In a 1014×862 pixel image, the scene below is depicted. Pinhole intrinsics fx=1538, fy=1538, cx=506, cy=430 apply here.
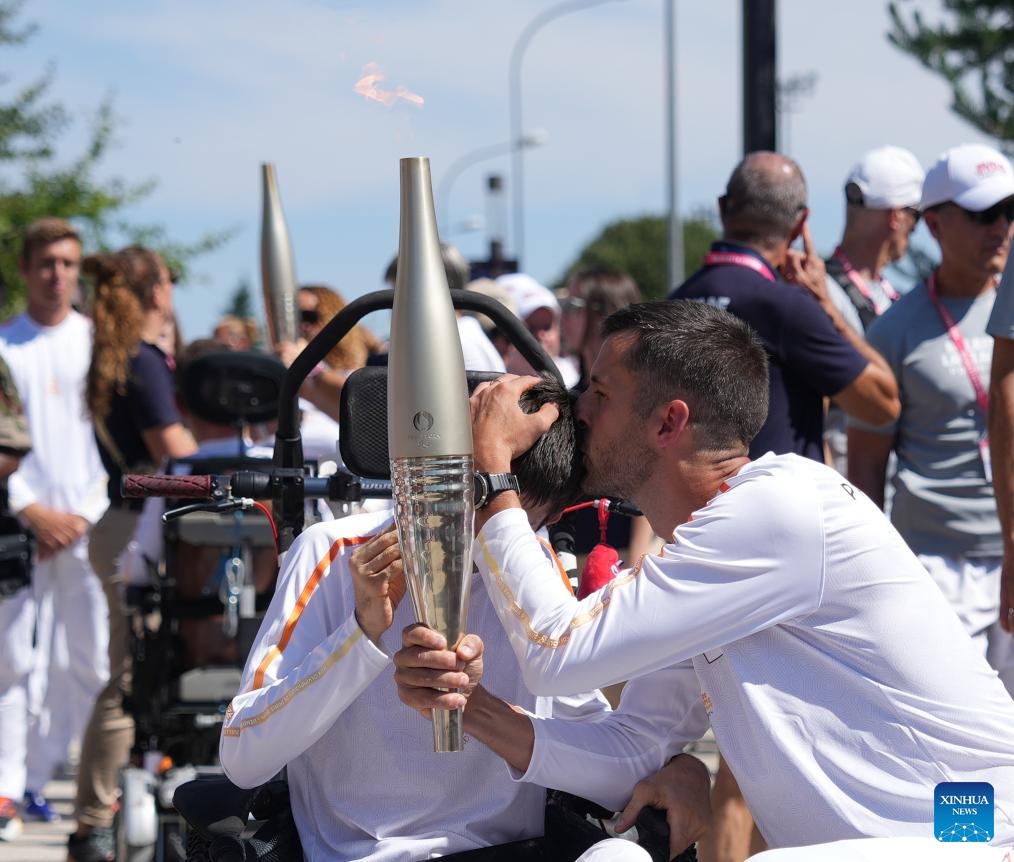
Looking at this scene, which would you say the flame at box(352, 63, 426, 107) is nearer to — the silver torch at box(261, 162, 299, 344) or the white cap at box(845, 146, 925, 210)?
the silver torch at box(261, 162, 299, 344)

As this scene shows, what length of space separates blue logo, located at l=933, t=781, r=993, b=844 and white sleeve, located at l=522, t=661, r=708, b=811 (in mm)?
510

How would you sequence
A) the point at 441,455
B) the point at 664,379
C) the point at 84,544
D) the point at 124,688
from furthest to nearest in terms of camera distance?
→ 1. the point at 84,544
2. the point at 124,688
3. the point at 664,379
4. the point at 441,455

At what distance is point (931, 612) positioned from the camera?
2.54 metres

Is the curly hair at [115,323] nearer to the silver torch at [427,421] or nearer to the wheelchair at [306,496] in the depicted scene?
the wheelchair at [306,496]

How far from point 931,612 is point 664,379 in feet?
1.95

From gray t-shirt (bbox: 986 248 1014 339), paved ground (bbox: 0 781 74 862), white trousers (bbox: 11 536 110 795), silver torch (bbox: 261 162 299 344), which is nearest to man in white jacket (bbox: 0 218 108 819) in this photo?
white trousers (bbox: 11 536 110 795)

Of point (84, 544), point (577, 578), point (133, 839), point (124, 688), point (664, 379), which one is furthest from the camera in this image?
point (84, 544)

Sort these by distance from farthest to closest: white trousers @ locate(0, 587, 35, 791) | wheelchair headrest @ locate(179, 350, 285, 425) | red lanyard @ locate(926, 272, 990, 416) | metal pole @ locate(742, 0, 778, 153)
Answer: metal pole @ locate(742, 0, 778, 153) → white trousers @ locate(0, 587, 35, 791) → red lanyard @ locate(926, 272, 990, 416) → wheelchair headrest @ locate(179, 350, 285, 425)

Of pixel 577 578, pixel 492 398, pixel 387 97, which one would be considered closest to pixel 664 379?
pixel 492 398

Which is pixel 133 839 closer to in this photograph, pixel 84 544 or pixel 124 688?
pixel 124 688

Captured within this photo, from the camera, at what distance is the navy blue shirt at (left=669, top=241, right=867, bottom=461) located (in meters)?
4.59

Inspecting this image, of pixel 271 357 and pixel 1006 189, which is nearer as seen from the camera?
pixel 271 357

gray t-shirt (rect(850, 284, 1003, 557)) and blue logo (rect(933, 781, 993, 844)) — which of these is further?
gray t-shirt (rect(850, 284, 1003, 557))

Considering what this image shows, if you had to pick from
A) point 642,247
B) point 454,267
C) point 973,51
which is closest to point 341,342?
point 454,267
